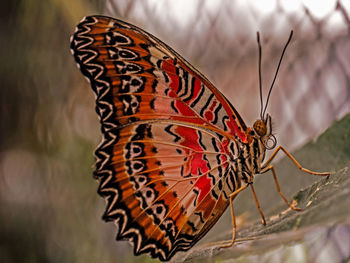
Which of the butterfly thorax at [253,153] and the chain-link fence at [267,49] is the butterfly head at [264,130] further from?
the chain-link fence at [267,49]

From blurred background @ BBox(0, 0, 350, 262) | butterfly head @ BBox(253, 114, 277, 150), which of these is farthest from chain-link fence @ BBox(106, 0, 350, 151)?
butterfly head @ BBox(253, 114, 277, 150)

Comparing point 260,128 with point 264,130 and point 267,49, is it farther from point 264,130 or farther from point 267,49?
point 267,49

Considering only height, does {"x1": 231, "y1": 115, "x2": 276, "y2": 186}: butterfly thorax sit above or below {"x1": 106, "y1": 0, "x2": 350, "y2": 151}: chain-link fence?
below

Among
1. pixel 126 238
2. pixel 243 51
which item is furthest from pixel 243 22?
pixel 126 238

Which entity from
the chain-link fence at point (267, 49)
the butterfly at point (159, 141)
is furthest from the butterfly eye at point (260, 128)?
the chain-link fence at point (267, 49)

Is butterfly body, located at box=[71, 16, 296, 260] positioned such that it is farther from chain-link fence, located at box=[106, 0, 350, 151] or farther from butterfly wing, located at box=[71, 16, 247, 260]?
chain-link fence, located at box=[106, 0, 350, 151]

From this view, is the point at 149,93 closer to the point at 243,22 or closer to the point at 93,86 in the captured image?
the point at 93,86

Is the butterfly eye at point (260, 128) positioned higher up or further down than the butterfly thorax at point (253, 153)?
higher up
